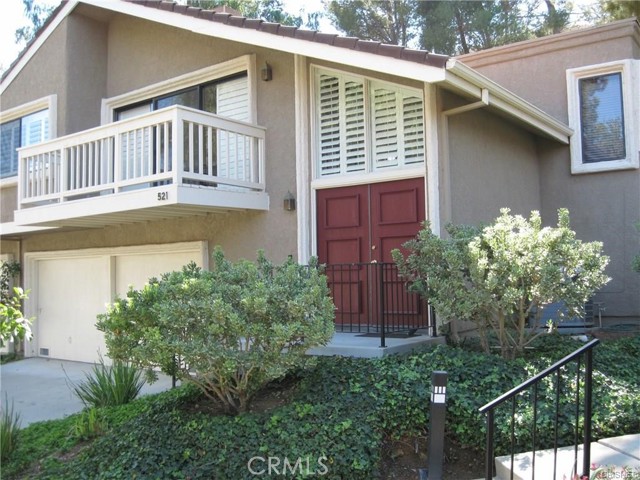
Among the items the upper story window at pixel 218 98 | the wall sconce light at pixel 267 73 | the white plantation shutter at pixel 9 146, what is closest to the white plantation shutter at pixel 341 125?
the wall sconce light at pixel 267 73

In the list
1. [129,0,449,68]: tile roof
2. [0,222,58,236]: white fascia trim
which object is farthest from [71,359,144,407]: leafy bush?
[0,222,58,236]: white fascia trim

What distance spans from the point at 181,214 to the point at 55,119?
4.14m

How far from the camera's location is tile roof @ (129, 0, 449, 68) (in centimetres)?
627

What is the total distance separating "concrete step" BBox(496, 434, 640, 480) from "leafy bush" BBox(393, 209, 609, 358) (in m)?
1.50

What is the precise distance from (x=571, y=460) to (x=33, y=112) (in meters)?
11.8

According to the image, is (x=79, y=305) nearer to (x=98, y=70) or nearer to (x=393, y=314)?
(x=98, y=70)

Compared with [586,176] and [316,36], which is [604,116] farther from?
[316,36]

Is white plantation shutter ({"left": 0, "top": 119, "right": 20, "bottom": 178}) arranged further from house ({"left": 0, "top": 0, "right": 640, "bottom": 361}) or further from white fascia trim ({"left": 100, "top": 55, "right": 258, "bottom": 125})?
white fascia trim ({"left": 100, "top": 55, "right": 258, "bottom": 125})

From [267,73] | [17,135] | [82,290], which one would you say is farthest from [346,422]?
[17,135]

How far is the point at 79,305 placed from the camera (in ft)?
36.1

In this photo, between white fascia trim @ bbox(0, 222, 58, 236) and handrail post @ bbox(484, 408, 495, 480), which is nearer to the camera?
handrail post @ bbox(484, 408, 495, 480)

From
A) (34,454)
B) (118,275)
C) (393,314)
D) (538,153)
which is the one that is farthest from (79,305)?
(538,153)

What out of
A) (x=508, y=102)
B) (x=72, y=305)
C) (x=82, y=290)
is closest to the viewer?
(x=508, y=102)

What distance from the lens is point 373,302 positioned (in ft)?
24.7
